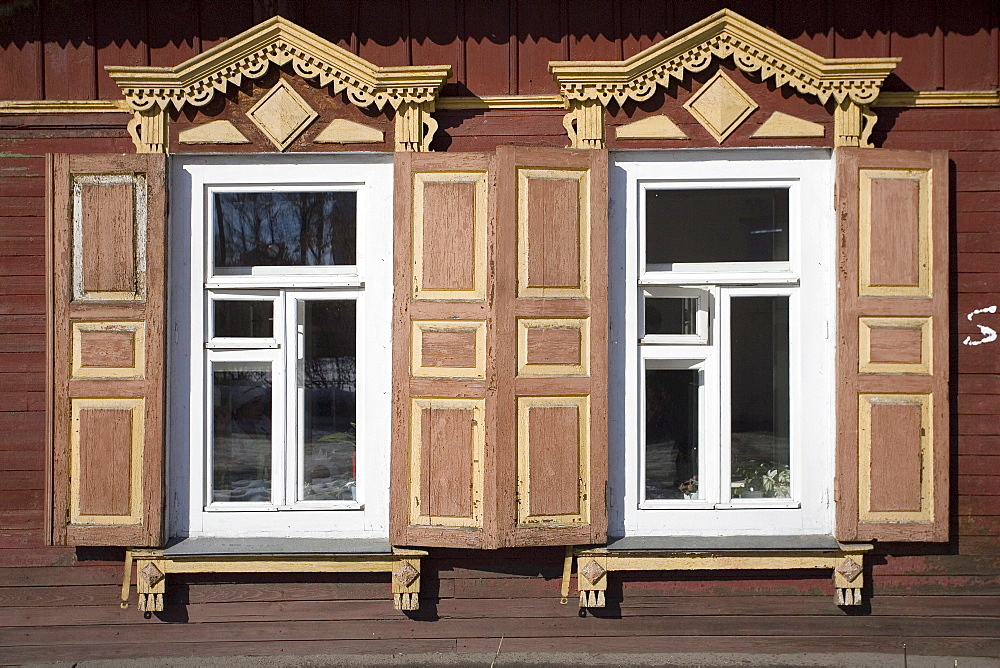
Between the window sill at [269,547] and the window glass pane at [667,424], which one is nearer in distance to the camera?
the window sill at [269,547]

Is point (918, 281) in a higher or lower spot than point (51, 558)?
higher

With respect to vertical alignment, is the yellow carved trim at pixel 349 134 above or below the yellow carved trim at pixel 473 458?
above

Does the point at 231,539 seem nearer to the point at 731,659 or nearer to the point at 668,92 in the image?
the point at 731,659

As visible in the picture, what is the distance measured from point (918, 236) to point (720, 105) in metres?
1.07

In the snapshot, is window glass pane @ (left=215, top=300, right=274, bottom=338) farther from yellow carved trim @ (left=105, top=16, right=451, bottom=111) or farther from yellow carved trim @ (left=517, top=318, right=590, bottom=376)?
yellow carved trim @ (left=517, top=318, right=590, bottom=376)

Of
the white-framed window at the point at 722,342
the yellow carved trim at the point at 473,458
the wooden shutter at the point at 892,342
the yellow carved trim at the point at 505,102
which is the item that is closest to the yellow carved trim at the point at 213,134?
the yellow carved trim at the point at 505,102

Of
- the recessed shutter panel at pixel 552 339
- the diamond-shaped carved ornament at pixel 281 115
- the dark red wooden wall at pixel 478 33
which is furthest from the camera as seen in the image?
the dark red wooden wall at pixel 478 33

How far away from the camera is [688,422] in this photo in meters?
4.16

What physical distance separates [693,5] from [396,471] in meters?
2.58

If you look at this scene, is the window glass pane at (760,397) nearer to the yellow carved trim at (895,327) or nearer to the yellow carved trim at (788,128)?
the yellow carved trim at (895,327)

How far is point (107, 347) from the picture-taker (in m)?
3.96

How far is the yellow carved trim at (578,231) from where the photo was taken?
392 cm

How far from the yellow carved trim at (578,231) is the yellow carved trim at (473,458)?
562 millimetres

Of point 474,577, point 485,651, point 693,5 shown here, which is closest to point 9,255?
point 474,577
